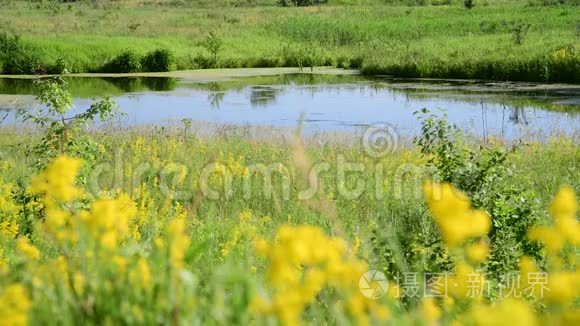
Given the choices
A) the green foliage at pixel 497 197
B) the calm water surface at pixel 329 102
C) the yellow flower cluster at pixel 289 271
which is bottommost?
the calm water surface at pixel 329 102

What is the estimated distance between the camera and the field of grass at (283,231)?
1.43 metres

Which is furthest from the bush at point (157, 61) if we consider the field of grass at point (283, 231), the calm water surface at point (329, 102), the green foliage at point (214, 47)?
the field of grass at point (283, 231)

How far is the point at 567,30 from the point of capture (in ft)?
89.7

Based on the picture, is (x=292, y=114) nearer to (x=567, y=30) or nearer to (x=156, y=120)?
(x=156, y=120)

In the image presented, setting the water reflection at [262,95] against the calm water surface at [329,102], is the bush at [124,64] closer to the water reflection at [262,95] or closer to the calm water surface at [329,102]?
the calm water surface at [329,102]

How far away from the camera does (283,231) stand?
1313mm

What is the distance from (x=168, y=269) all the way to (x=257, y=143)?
8.06 m

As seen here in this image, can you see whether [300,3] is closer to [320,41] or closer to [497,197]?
[320,41]

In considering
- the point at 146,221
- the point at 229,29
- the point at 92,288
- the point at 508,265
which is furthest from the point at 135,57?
the point at 92,288

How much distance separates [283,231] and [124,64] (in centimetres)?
2539

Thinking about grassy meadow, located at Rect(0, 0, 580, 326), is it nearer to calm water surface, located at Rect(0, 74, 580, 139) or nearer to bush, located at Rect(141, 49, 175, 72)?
calm water surface, located at Rect(0, 74, 580, 139)

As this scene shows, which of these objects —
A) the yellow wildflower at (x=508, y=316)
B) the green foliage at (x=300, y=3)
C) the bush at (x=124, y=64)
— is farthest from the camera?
the green foliage at (x=300, y=3)

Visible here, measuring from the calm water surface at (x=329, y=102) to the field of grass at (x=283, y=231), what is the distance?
218 centimetres

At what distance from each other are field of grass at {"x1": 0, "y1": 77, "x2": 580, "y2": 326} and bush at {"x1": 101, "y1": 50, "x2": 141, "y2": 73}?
14631 millimetres
